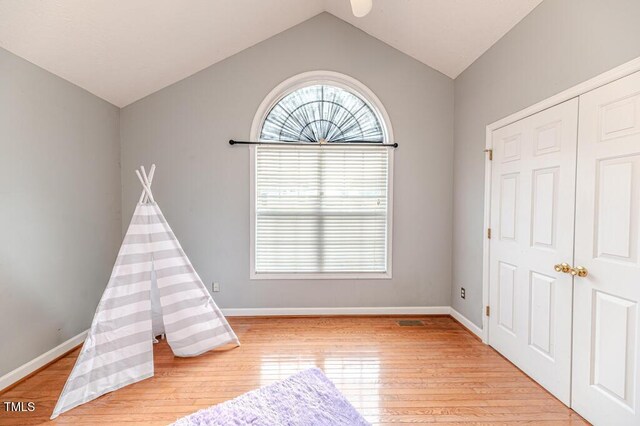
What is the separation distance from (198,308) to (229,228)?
1.01 meters

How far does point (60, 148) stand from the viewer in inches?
92.4

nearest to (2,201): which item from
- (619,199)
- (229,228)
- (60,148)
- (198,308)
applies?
(60,148)

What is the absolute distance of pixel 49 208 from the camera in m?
2.25

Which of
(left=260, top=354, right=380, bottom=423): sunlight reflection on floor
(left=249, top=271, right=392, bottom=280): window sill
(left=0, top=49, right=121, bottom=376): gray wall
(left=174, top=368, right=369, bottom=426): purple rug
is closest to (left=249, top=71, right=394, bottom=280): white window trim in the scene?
(left=249, top=271, right=392, bottom=280): window sill

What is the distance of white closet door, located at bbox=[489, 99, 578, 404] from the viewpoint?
1.82 meters

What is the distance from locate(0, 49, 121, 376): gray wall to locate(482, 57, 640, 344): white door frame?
373cm

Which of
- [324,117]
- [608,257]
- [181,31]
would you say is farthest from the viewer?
[324,117]

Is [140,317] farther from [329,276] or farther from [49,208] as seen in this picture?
[329,276]

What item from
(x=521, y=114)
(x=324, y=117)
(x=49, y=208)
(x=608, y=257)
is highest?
(x=324, y=117)

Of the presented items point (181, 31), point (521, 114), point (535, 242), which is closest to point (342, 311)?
point (535, 242)

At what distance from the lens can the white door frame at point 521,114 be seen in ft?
4.87

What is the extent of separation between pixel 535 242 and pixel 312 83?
8.70 feet

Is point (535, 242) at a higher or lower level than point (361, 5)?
lower

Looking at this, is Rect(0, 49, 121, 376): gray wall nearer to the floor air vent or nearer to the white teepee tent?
the white teepee tent
